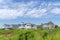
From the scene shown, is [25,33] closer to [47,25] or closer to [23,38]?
[23,38]

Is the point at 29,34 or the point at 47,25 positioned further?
the point at 47,25

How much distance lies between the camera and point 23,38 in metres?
12.1

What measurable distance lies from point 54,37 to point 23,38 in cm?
209

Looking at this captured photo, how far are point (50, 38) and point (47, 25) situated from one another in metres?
33.6

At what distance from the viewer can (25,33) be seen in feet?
39.3

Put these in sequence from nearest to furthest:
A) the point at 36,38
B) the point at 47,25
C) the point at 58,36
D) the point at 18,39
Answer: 1. the point at 58,36
2. the point at 36,38
3. the point at 18,39
4. the point at 47,25

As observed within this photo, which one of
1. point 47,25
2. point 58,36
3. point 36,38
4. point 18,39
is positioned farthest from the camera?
point 47,25

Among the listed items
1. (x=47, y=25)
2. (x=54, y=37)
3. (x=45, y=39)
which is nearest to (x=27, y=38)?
(x=45, y=39)

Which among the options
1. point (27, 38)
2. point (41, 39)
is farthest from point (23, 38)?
point (41, 39)

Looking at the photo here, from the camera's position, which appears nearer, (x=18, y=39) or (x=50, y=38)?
(x=50, y=38)

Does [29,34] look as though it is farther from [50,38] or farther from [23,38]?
[50,38]

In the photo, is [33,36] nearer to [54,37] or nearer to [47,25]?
[54,37]

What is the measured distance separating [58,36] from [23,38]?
2316mm

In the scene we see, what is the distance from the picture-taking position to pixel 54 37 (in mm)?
11070
